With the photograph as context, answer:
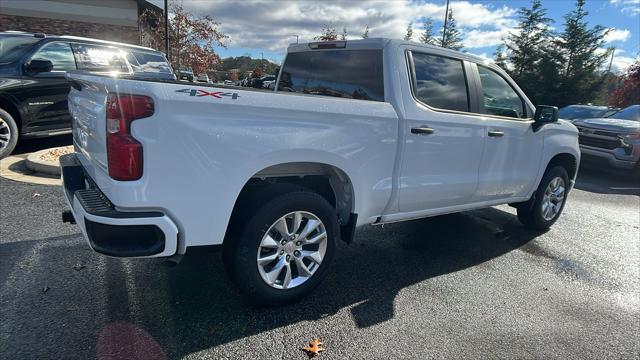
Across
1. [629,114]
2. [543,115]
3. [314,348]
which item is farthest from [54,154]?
[629,114]

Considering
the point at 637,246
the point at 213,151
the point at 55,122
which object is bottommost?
the point at 637,246

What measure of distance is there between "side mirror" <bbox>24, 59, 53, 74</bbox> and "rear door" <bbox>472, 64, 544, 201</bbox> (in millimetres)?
6382

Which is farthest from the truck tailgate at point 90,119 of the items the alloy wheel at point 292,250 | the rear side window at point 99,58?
the rear side window at point 99,58

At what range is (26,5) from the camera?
2339 centimetres

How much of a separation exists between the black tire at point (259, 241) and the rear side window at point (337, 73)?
1.07 m

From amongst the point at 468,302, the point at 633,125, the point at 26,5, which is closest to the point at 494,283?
the point at 468,302

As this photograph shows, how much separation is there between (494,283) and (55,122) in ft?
23.3

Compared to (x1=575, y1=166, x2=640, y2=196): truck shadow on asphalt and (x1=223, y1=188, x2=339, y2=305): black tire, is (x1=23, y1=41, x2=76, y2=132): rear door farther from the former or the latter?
(x1=575, y1=166, x2=640, y2=196): truck shadow on asphalt

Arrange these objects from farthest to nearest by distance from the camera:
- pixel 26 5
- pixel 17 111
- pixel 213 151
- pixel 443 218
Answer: pixel 26 5 < pixel 17 111 < pixel 443 218 < pixel 213 151

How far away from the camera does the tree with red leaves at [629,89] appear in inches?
921

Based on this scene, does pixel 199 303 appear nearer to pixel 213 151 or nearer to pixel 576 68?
pixel 213 151

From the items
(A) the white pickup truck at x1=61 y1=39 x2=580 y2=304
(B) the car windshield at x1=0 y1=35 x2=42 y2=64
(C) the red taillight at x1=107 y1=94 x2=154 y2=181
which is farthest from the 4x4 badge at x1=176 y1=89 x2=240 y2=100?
(B) the car windshield at x1=0 y1=35 x2=42 y2=64

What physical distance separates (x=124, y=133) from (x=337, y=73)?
81.1 inches

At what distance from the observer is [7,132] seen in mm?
6473
